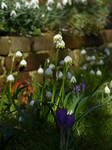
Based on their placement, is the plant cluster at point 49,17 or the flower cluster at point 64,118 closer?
the flower cluster at point 64,118

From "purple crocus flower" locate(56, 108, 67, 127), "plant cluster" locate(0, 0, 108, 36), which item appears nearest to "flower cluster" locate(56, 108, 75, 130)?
"purple crocus flower" locate(56, 108, 67, 127)

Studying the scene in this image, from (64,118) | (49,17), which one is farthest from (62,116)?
(49,17)

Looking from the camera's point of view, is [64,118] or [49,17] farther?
[49,17]

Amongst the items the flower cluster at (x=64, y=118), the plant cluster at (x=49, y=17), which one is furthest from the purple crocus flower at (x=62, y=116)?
the plant cluster at (x=49, y=17)

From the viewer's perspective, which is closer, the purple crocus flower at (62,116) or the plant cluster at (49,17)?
the purple crocus flower at (62,116)

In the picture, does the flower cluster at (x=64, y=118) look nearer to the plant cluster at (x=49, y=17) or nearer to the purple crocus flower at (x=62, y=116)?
the purple crocus flower at (x=62, y=116)

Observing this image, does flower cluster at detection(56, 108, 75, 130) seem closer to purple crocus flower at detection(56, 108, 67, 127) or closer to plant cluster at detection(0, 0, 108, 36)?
purple crocus flower at detection(56, 108, 67, 127)

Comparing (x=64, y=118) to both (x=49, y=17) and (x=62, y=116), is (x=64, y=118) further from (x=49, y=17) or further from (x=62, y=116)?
(x=49, y=17)

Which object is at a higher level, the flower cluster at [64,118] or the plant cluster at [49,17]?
the plant cluster at [49,17]
